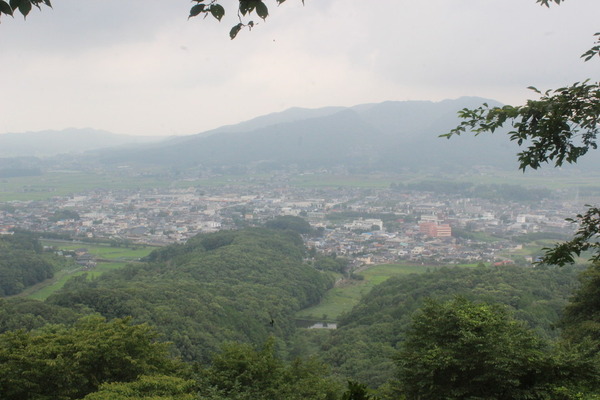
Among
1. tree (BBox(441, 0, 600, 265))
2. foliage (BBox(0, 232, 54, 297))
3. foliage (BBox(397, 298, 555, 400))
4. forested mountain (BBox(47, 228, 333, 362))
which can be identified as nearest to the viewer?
tree (BBox(441, 0, 600, 265))

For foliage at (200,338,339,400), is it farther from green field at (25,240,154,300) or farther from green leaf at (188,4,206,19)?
green field at (25,240,154,300)

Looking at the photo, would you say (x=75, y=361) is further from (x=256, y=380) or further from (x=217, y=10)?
(x=217, y=10)

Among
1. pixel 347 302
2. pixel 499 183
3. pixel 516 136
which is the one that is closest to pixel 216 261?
pixel 347 302

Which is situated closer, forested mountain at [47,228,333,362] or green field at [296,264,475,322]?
forested mountain at [47,228,333,362]

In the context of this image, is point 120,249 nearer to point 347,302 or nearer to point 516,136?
point 347,302

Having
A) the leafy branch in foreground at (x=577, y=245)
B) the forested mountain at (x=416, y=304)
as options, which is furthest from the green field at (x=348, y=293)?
the leafy branch in foreground at (x=577, y=245)

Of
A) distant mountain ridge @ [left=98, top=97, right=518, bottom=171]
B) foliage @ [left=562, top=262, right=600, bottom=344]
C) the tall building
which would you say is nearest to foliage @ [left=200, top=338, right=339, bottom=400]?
foliage @ [left=562, top=262, right=600, bottom=344]

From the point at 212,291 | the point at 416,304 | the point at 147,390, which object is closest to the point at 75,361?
the point at 147,390

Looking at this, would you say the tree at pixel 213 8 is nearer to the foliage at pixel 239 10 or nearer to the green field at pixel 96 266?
the foliage at pixel 239 10
